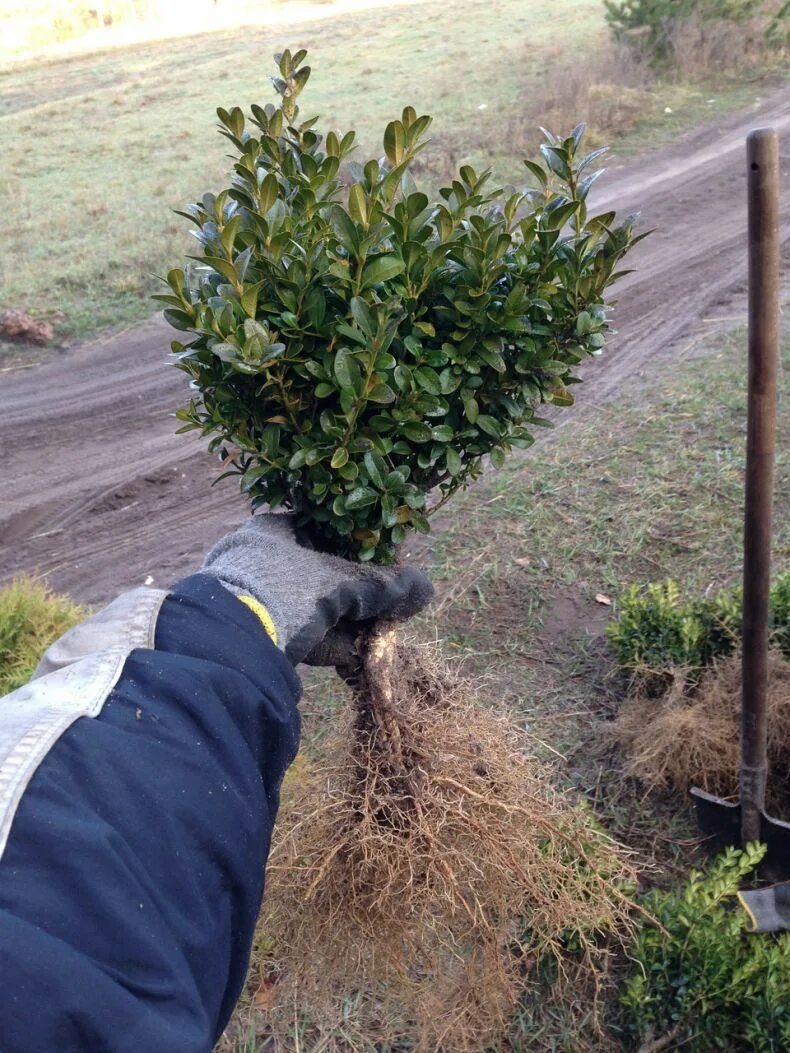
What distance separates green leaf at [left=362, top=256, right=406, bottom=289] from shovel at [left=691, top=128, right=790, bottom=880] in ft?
3.60

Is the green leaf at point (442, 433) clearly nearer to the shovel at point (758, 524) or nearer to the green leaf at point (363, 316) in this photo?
the green leaf at point (363, 316)

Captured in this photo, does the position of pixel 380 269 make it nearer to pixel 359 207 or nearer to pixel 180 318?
pixel 359 207

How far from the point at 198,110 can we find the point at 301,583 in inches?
707

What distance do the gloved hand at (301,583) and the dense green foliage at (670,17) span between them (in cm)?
1495

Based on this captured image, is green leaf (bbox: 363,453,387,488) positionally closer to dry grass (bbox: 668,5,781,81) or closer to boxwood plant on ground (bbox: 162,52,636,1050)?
boxwood plant on ground (bbox: 162,52,636,1050)

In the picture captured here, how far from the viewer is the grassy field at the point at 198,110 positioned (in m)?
9.66

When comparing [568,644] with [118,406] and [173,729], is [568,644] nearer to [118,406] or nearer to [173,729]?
[173,729]

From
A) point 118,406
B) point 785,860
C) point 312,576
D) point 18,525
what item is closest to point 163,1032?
point 312,576

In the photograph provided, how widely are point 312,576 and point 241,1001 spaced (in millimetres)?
1662

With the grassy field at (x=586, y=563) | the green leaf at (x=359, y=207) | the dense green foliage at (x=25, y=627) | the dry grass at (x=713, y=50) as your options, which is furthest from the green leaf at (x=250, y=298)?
the dry grass at (x=713, y=50)

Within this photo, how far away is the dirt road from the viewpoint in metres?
5.45

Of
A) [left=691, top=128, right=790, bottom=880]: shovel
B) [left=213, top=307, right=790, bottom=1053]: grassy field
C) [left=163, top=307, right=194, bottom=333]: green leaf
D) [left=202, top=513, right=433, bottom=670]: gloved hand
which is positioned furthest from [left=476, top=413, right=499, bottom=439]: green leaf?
[left=213, top=307, right=790, bottom=1053]: grassy field

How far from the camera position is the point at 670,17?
1409cm

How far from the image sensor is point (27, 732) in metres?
1.46
